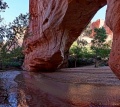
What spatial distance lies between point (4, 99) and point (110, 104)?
208 cm

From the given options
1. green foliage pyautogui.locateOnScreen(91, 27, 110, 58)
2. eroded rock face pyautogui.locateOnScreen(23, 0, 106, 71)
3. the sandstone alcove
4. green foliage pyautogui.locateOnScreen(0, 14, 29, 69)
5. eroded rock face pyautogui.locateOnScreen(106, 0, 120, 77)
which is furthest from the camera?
green foliage pyautogui.locateOnScreen(91, 27, 110, 58)

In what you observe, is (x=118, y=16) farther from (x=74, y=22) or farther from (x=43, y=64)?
(x=43, y=64)

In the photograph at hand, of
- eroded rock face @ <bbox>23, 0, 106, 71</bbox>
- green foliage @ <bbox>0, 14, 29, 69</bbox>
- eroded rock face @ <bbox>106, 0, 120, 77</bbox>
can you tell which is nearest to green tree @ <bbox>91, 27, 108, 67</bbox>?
eroded rock face @ <bbox>23, 0, 106, 71</bbox>

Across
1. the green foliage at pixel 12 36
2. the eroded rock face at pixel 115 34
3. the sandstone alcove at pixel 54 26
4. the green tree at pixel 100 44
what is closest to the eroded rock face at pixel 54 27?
the sandstone alcove at pixel 54 26

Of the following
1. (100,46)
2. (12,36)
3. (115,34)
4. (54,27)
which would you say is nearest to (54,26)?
(54,27)

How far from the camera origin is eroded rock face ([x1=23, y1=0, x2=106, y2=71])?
29.7 feet

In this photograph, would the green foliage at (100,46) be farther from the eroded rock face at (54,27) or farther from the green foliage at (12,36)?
the green foliage at (12,36)

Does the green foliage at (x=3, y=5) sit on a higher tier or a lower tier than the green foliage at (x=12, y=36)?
higher

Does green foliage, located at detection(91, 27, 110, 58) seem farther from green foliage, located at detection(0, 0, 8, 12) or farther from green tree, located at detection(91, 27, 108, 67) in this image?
green foliage, located at detection(0, 0, 8, 12)

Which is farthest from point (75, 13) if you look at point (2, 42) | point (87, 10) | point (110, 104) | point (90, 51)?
point (90, 51)

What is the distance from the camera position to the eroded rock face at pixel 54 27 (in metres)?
9.05

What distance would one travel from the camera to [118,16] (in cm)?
459

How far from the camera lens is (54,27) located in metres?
11.0

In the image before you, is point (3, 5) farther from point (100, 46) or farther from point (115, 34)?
point (100, 46)
